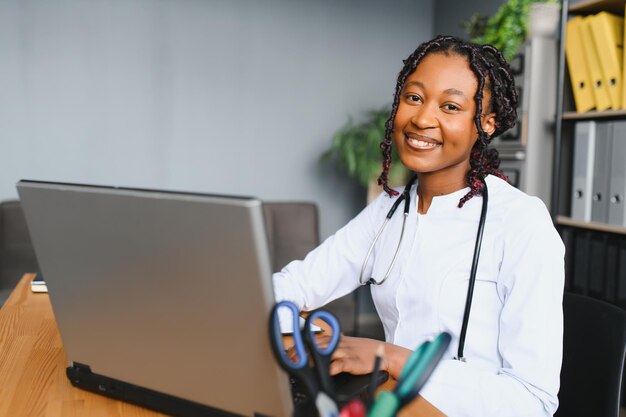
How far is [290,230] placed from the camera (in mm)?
3428

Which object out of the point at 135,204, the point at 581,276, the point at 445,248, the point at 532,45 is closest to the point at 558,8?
the point at 532,45

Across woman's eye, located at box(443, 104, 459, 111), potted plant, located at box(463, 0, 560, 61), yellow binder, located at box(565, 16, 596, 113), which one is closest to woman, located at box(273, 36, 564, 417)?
woman's eye, located at box(443, 104, 459, 111)

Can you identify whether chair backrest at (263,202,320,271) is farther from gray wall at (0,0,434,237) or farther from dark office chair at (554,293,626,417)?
dark office chair at (554,293,626,417)

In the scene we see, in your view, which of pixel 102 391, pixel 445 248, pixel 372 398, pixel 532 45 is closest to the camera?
pixel 372 398

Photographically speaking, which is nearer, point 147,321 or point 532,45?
point 147,321

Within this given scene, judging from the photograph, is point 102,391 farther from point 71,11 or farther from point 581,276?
point 71,11

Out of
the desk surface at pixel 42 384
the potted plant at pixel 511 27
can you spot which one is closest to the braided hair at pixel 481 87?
the desk surface at pixel 42 384

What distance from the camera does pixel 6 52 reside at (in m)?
3.17

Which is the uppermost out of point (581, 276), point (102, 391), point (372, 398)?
point (372, 398)

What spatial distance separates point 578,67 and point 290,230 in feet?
5.60

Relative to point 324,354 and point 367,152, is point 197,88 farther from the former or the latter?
point 324,354

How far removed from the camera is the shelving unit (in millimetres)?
2211

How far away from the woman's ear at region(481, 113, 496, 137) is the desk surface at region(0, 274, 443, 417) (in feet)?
1.76

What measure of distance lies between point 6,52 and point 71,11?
1.31 ft
